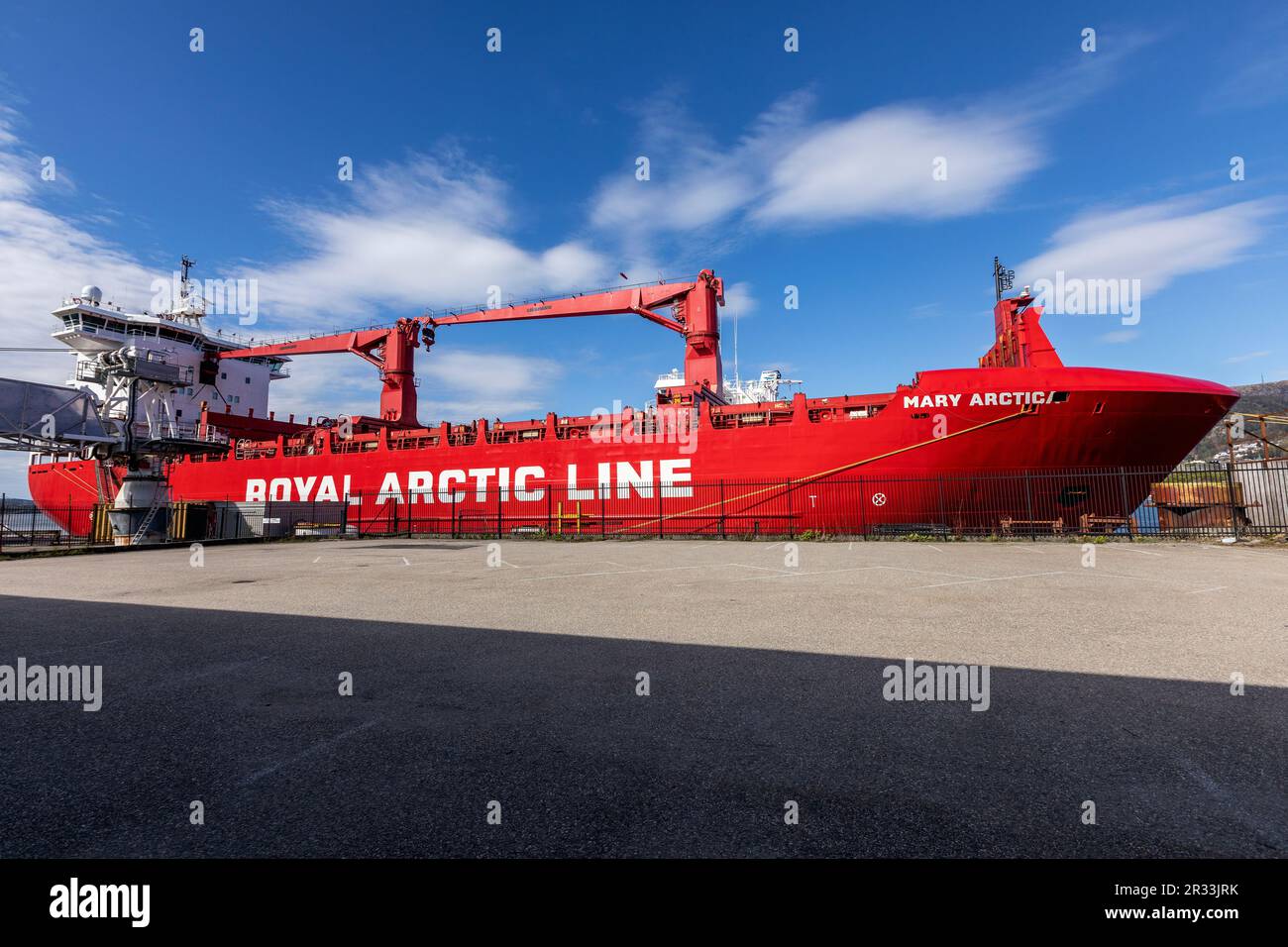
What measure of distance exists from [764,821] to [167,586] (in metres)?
11.1

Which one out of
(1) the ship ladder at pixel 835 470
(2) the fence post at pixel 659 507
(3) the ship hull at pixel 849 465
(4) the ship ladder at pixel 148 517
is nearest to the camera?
(3) the ship hull at pixel 849 465

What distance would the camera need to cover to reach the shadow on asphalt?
7.24ft

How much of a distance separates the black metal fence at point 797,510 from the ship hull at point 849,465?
0.06 m

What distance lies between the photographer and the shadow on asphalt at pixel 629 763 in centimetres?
221

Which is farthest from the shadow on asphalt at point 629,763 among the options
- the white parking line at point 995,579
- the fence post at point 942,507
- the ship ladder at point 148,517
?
the ship ladder at point 148,517

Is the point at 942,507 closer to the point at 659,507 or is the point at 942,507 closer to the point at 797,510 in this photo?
the point at 797,510

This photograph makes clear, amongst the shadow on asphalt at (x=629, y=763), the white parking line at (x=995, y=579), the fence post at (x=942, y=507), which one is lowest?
the white parking line at (x=995, y=579)

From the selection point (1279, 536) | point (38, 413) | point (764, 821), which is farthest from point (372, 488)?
point (1279, 536)

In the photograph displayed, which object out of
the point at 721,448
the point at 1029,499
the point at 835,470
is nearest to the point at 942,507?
the point at 1029,499

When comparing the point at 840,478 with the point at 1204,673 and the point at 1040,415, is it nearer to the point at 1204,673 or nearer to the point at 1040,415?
the point at 1040,415

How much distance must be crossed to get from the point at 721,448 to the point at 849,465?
4.29 metres

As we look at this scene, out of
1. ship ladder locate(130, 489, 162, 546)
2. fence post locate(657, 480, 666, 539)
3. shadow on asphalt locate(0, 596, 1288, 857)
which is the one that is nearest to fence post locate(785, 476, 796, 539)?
fence post locate(657, 480, 666, 539)

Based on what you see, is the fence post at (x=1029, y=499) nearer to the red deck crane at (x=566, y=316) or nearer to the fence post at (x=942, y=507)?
the fence post at (x=942, y=507)

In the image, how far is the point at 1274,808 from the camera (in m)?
2.42
